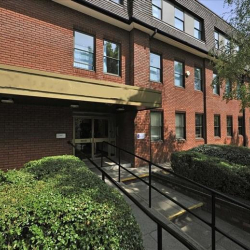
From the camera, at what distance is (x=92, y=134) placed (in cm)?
781

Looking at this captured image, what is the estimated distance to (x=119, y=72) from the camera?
8.02 meters

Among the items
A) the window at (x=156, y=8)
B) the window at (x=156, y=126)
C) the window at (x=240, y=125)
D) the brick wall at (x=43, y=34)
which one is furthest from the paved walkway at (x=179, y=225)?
the window at (x=240, y=125)

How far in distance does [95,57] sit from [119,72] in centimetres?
124

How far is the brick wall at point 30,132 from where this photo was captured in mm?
5641

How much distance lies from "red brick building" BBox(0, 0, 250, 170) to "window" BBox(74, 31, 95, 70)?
0.04 meters

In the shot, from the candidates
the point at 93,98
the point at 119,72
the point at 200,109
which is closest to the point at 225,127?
the point at 200,109

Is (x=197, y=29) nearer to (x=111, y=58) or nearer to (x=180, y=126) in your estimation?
(x=180, y=126)

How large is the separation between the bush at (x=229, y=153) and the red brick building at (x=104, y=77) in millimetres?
2048

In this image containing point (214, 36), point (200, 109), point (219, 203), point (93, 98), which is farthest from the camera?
point (214, 36)

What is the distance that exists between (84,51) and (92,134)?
11.1ft

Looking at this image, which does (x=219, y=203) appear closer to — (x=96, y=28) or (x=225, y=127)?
(x=96, y=28)

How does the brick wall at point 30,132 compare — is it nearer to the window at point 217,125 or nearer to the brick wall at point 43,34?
the brick wall at point 43,34

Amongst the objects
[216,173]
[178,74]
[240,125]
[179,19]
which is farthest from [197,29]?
[216,173]

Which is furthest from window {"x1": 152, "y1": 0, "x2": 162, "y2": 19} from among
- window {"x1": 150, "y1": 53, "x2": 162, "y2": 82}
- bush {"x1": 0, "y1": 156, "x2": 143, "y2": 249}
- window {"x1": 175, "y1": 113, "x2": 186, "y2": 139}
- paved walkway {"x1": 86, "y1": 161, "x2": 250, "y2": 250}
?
bush {"x1": 0, "y1": 156, "x2": 143, "y2": 249}
